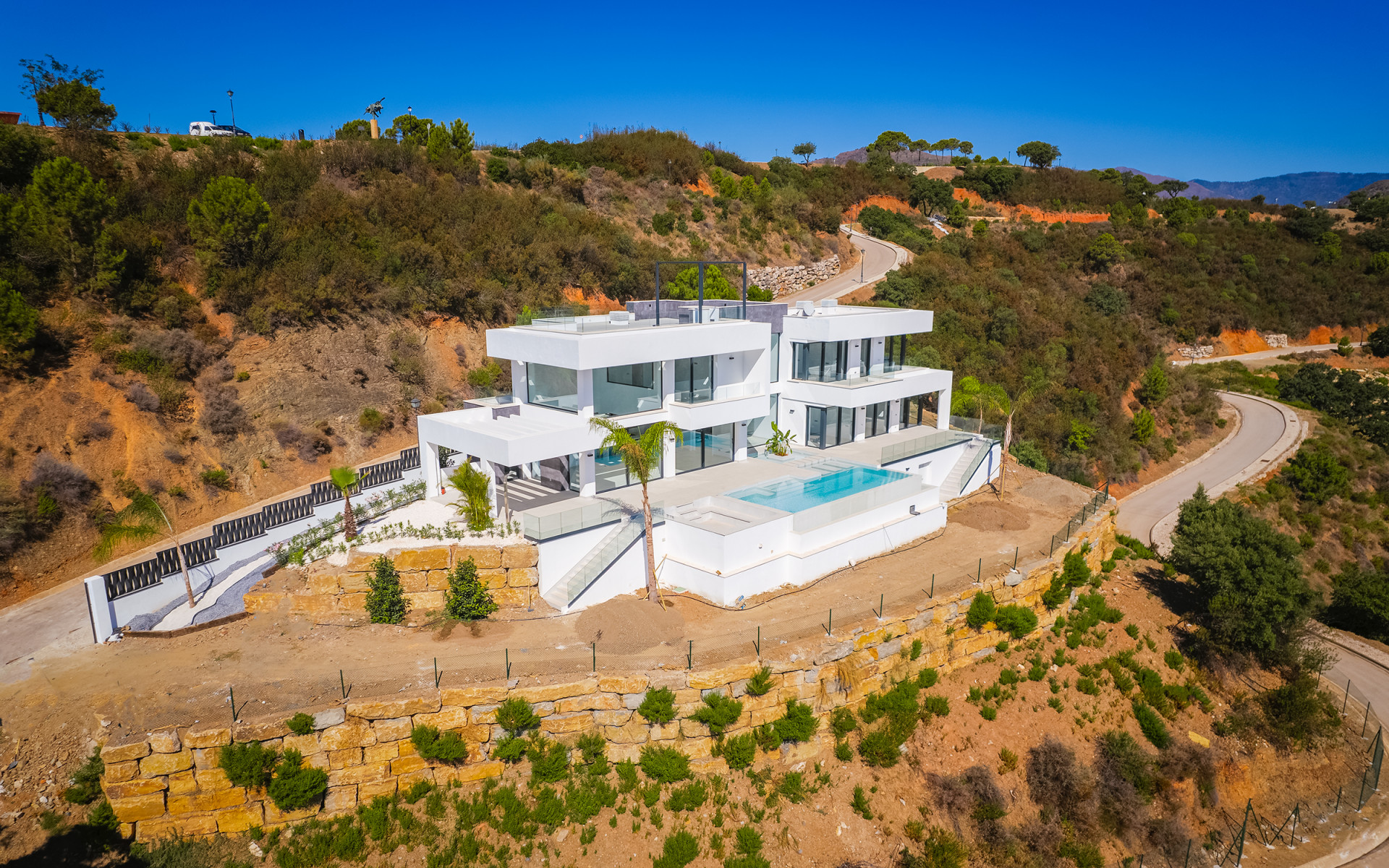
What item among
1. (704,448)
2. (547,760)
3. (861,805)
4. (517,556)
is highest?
(704,448)

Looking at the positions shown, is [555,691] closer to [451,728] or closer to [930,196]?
[451,728]

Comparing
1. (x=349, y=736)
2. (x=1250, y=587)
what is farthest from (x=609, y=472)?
(x=1250, y=587)

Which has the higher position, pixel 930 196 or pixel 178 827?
pixel 930 196

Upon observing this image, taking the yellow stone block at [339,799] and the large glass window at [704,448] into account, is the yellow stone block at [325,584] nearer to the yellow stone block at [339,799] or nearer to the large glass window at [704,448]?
the yellow stone block at [339,799]

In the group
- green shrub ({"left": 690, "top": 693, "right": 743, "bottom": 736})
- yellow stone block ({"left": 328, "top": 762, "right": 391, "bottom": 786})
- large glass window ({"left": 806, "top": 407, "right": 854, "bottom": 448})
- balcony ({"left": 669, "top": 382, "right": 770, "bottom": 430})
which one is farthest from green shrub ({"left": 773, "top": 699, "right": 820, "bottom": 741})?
large glass window ({"left": 806, "top": 407, "right": 854, "bottom": 448})

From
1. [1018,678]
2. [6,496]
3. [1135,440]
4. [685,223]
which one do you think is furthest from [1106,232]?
[6,496]

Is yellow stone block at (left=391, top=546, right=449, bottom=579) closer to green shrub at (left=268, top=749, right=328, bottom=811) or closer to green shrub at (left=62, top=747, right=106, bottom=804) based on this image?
green shrub at (left=268, top=749, right=328, bottom=811)

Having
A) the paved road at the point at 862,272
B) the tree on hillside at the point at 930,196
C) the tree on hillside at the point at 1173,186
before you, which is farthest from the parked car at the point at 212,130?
the tree on hillside at the point at 1173,186
